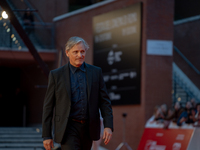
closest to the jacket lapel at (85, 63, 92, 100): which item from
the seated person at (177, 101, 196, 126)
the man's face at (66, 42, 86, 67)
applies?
the man's face at (66, 42, 86, 67)

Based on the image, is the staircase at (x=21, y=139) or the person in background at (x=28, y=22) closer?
the staircase at (x=21, y=139)

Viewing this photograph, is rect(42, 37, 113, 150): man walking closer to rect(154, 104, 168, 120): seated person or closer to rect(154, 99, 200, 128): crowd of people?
rect(154, 99, 200, 128): crowd of people

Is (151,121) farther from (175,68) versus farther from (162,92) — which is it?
(175,68)

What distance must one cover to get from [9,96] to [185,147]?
11507 millimetres

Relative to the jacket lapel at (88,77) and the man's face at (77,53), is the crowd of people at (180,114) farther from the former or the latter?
Answer: the man's face at (77,53)

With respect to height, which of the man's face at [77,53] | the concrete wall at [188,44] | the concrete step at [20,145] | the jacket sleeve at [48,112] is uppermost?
the concrete wall at [188,44]

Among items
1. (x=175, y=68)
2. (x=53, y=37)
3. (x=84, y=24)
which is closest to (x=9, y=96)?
(x=53, y=37)

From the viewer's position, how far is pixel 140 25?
10.9 meters

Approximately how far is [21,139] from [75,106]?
270 inches

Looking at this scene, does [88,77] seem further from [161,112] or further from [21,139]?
[21,139]

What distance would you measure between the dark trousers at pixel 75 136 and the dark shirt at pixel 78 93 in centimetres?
7

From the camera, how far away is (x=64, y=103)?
3588 mm

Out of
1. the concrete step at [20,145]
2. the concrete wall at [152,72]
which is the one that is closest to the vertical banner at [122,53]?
the concrete wall at [152,72]

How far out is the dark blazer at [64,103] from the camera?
11.8ft
